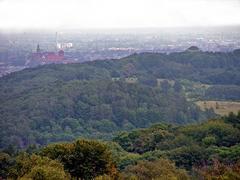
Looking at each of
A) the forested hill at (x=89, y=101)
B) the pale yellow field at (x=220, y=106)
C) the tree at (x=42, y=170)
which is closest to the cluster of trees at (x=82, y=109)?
the forested hill at (x=89, y=101)

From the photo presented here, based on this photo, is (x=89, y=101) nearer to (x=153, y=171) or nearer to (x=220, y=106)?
(x=220, y=106)

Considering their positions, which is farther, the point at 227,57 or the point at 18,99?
the point at 227,57

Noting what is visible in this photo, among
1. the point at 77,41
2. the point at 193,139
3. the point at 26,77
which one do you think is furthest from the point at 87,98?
the point at 193,139

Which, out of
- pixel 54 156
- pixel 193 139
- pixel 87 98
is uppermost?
pixel 54 156

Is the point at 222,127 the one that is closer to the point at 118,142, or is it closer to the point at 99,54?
the point at 118,142

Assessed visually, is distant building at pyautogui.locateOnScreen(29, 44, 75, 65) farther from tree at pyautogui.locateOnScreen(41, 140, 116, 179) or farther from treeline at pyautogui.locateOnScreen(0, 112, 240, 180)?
tree at pyautogui.locateOnScreen(41, 140, 116, 179)

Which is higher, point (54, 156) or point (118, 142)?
point (54, 156)
